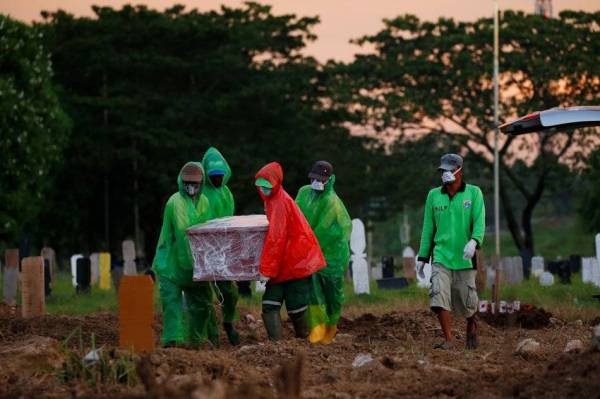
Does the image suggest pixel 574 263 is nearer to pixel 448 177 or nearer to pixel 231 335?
pixel 231 335

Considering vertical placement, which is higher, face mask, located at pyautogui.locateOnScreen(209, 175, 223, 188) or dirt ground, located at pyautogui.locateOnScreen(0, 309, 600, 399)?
face mask, located at pyautogui.locateOnScreen(209, 175, 223, 188)

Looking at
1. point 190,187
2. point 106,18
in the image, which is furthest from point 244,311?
point 106,18

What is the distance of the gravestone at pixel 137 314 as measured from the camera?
1188 cm

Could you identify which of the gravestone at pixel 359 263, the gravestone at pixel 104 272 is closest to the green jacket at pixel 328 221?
the gravestone at pixel 359 263

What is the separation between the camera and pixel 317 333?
15.1 m

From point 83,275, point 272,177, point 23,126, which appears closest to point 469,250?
point 272,177

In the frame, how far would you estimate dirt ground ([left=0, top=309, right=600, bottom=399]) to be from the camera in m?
8.98

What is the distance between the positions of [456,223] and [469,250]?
362mm

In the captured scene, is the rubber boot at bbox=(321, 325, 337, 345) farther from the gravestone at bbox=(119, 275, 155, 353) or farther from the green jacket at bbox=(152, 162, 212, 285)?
the gravestone at bbox=(119, 275, 155, 353)

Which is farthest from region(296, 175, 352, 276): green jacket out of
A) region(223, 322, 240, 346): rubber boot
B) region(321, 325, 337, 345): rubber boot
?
region(223, 322, 240, 346): rubber boot

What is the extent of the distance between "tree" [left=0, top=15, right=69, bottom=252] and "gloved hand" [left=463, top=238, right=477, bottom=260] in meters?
26.6

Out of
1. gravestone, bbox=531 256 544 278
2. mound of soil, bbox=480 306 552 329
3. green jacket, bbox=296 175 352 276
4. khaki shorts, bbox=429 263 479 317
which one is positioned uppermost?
green jacket, bbox=296 175 352 276

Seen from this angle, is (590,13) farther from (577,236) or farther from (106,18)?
(577,236)

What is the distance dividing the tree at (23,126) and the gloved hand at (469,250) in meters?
26.6
